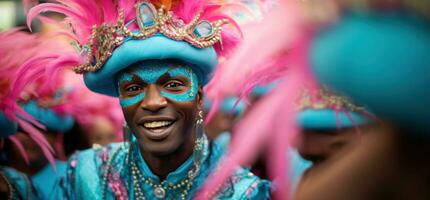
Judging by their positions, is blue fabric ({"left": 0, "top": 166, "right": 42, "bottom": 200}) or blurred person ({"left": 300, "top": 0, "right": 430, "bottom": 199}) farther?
blue fabric ({"left": 0, "top": 166, "right": 42, "bottom": 200})

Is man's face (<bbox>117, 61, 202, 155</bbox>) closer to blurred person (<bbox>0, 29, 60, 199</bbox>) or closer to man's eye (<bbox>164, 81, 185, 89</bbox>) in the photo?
man's eye (<bbox>164, 81, 185, 89</bbox>)

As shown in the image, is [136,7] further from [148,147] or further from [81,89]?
[81,89]

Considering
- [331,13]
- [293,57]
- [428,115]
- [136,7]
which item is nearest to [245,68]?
[293,57]

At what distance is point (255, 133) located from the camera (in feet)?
4.16

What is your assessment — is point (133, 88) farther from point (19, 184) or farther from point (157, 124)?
point (19, 184)

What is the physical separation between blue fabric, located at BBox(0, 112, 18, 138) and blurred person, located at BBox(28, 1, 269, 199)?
805 millimetres

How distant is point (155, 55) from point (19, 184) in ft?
4.73

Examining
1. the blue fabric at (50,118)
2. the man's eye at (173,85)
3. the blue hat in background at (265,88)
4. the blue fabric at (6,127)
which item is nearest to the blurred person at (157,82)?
the man's eye at (173,85)

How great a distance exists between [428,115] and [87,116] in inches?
144

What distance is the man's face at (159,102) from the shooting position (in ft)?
9.25

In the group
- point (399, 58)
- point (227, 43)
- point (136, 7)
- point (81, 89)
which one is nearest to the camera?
point (399, 58)

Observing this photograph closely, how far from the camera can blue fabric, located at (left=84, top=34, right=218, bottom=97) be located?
109 inches

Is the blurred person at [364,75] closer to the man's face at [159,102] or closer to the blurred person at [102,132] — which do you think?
the man's face at [159,102]

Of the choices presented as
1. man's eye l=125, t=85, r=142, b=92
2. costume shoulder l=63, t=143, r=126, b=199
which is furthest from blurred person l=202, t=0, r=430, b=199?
costume shoulder l=63, t=143, r=126, b=199
